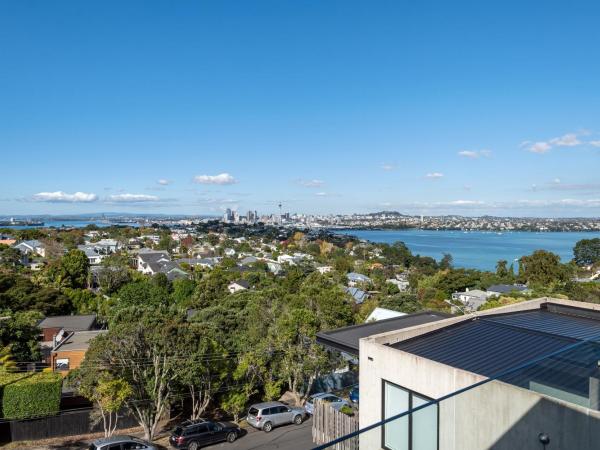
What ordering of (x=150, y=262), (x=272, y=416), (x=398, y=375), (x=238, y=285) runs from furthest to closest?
(x=150, y=262) < (x=238, y=285) < (x=272, y=416) < (x=398, y=375)

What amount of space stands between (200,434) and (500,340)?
29.8ft

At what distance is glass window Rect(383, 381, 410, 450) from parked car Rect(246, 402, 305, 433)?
8713mm

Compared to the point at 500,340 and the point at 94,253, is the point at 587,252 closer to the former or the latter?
the point at 94,253

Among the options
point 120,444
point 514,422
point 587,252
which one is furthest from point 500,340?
point 587,252

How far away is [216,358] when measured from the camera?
13.3m

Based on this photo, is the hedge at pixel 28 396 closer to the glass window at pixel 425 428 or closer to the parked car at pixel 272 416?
the parked car at pixel 272 416

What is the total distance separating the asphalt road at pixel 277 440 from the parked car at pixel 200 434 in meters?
0.22

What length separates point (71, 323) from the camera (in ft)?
80.4

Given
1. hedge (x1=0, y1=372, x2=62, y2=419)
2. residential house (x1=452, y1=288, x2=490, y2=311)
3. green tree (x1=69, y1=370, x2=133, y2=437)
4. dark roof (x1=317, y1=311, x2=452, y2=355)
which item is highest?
dark roof (x1=317, y1=311, x2=452, y2=355)

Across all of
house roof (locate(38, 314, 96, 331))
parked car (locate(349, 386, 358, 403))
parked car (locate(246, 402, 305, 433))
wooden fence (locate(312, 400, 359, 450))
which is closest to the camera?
wooden fence (locate(312, 400, 359, 450))

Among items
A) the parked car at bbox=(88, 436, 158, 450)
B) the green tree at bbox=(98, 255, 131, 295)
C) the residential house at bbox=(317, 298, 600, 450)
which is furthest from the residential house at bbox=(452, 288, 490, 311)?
the green tree at bbox=(98, 255, 131, 295)

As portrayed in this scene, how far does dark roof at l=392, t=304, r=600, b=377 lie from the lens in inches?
209

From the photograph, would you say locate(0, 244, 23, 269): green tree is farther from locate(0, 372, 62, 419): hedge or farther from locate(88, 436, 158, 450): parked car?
locate(88, 436, 158, 450): parked car

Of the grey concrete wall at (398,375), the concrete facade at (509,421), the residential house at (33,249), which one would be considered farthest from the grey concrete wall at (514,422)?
the residential house at (33,249)
